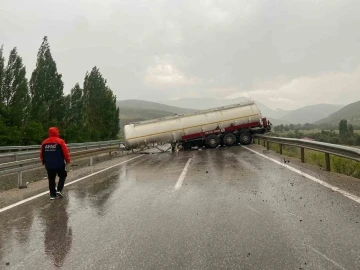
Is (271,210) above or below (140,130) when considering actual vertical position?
below

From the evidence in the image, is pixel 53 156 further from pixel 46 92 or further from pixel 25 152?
pixel 46 92

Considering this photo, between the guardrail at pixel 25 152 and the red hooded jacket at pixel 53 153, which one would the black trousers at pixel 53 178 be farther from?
the guardrail at pixel 25 152

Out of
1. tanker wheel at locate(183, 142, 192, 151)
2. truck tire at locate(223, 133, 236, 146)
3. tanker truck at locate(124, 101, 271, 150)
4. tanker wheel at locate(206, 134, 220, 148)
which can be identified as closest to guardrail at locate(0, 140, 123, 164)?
tanker truck at locate(124, 101, 271, 150)

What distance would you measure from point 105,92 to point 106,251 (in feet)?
191

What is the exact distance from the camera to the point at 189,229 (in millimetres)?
4559

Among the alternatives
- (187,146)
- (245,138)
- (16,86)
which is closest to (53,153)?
(187,146)

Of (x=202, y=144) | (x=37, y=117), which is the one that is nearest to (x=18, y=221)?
(x=202, y=144)

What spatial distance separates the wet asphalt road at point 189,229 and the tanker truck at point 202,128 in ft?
58.6

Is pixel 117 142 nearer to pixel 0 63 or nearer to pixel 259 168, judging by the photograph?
pixel 0 63

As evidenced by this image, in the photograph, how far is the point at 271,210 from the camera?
545cm

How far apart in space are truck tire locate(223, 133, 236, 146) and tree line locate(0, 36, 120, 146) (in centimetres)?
2066

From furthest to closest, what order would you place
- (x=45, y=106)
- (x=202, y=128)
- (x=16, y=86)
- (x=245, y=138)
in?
(x=45, y=106) < (x=16, y=86) < (x=245, y=138) < (x=202, y=128)

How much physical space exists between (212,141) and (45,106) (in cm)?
2559

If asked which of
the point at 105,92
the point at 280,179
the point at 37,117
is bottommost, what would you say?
the point at 280,179
